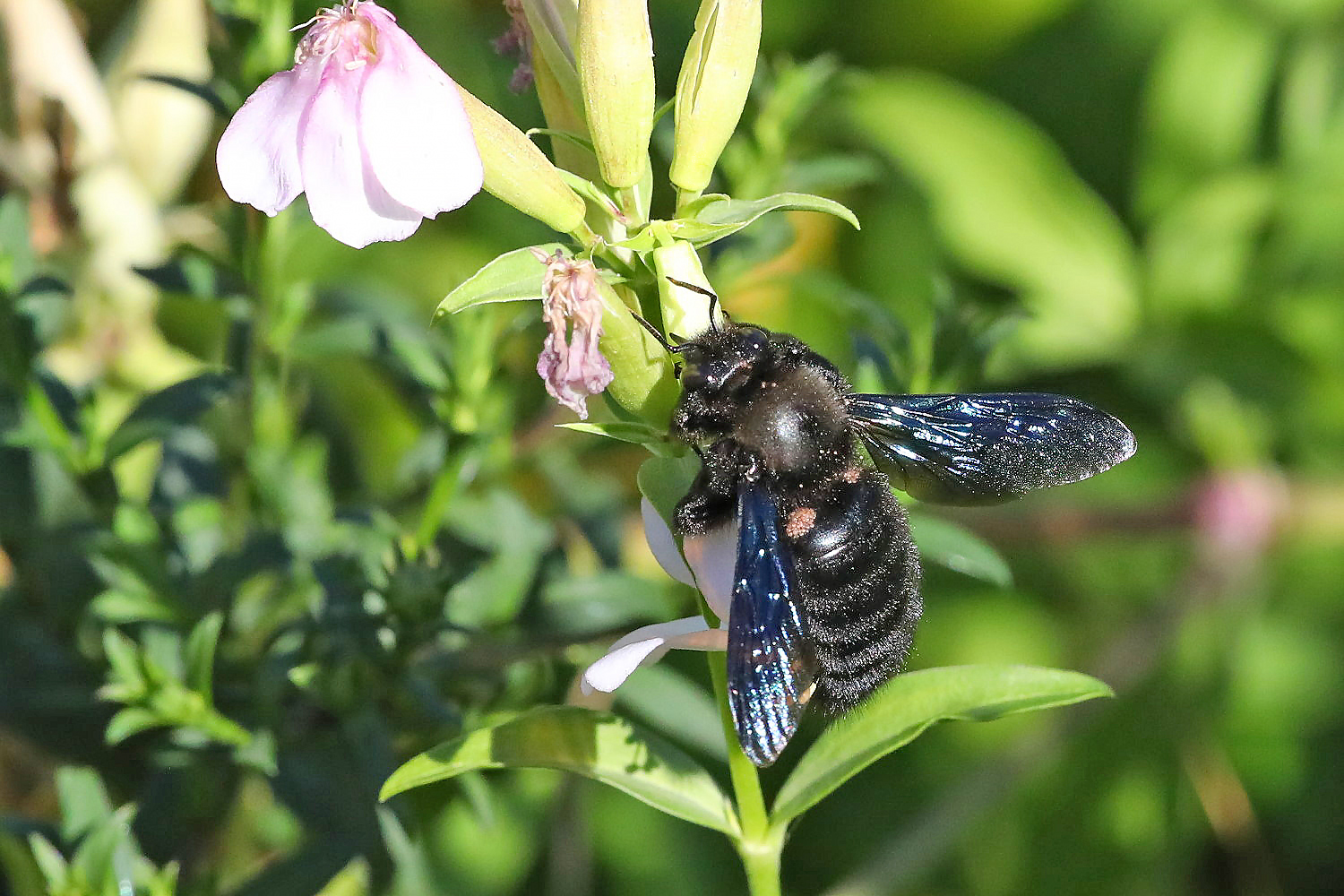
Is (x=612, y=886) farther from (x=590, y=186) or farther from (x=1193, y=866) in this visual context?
(x=590, y=186)

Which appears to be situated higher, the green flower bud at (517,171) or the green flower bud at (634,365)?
the green flower bud at (517,171)

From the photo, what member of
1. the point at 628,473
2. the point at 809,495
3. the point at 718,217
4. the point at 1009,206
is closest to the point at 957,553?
the point at 809,495

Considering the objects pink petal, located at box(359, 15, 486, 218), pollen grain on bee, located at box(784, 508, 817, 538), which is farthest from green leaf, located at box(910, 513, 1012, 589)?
pink petal, located at box(359, 15, 486, 218)

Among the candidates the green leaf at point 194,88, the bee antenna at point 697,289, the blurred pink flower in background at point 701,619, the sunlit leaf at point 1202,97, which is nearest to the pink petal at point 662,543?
the blurred pink flower in background at point 701,619

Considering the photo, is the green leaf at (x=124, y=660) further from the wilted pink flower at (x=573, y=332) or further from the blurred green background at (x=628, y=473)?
the wilted pink flower at (x=573, y=332)

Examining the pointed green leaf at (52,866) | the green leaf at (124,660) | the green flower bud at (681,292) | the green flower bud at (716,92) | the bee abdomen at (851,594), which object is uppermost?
the green flower bud at (716,92)

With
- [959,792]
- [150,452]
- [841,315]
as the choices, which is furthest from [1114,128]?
[150,452]
